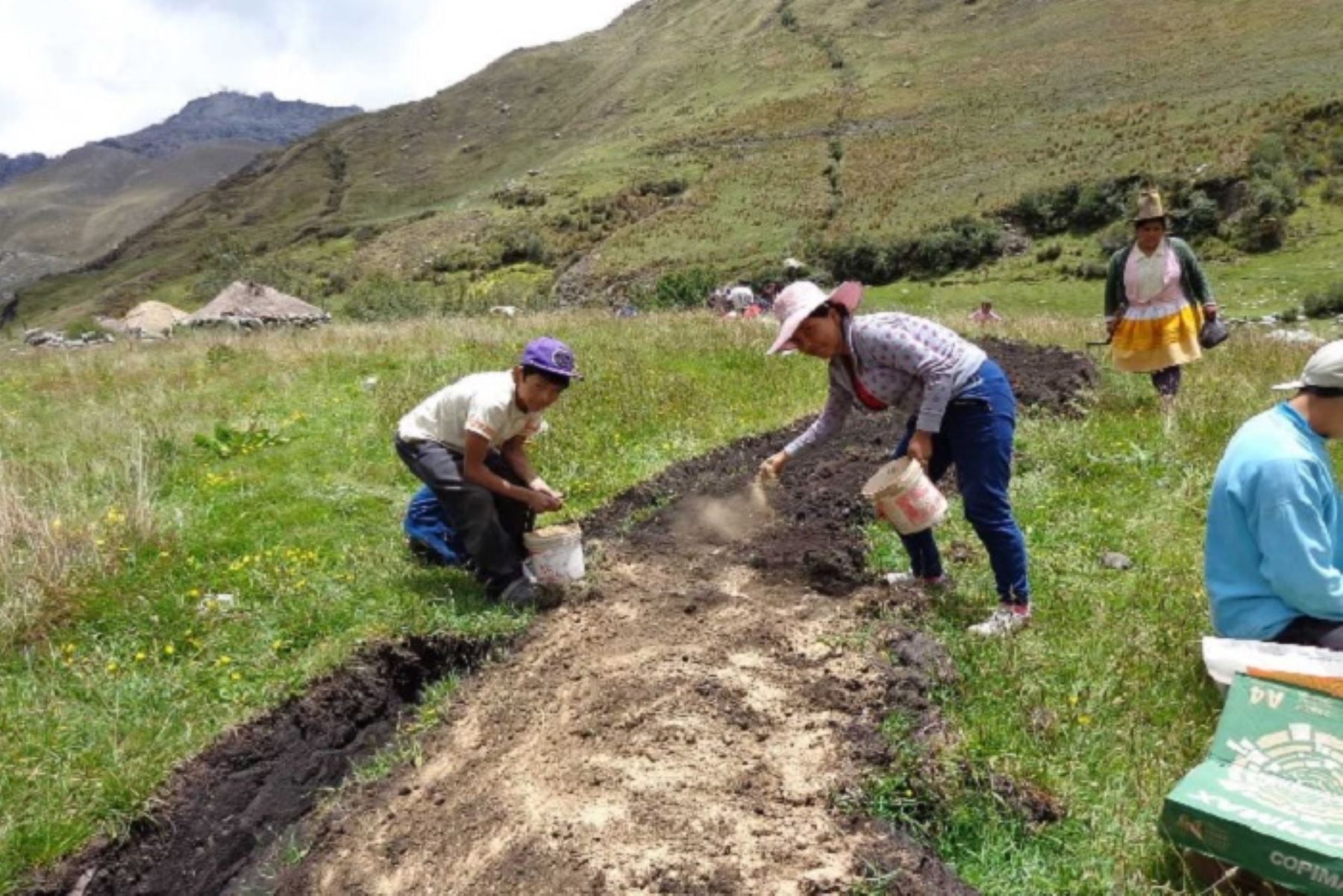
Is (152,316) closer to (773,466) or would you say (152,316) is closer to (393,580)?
(393,580)

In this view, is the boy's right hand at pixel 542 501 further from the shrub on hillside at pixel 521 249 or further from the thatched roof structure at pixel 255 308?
the shrub on hillside at pixel 521 249

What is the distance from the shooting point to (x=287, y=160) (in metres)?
158

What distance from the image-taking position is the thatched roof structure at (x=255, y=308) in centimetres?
2784

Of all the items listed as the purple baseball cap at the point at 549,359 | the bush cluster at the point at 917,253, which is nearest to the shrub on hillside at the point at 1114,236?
the bush cluster at the point at 917,253

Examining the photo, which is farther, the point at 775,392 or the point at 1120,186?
the point at 1120,186

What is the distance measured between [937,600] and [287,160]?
173 metres

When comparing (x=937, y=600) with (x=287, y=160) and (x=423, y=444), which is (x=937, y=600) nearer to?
(x=423, y=444)

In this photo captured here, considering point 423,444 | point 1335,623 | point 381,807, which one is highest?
point 423,444

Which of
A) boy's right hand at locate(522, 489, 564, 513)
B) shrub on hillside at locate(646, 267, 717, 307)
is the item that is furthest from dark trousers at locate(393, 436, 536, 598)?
shrub on hillside at locate(646, 267, 717, 307)

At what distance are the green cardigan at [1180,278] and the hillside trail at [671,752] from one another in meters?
3.55

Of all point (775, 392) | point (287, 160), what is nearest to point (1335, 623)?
point (775, 392)

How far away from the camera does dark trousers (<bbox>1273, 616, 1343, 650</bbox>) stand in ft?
10.8

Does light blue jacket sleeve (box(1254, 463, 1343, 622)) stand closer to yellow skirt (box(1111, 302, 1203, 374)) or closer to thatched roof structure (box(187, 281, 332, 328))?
yellow skirt (box(1111, 302, 1203, 374))

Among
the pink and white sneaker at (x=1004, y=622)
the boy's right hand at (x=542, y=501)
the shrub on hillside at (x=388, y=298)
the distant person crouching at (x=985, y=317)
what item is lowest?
the distant person crouching at (x=985, y=317)
